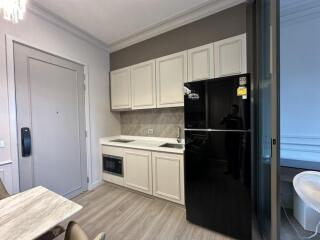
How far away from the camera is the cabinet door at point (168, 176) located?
2098mm

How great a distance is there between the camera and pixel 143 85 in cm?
270

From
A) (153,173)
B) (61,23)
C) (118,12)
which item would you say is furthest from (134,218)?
(61,23)

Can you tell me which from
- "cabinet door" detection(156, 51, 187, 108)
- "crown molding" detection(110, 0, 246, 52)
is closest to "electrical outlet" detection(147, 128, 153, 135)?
"cabinet door" detection(156, 51, 187, 108)

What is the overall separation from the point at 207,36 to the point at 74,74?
2.22m

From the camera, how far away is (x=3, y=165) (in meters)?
1.74

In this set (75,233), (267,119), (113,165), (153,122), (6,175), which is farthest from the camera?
(153,122)

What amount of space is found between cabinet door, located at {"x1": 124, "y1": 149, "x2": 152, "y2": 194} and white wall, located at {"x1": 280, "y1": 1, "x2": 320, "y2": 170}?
6.11 feet

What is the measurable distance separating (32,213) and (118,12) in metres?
2.45

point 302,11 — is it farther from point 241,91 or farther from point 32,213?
point 32,213

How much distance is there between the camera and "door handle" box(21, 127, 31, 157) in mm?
1912

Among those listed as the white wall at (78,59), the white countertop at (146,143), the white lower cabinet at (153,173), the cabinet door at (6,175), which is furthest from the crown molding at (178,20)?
the cabinet door at (6,175)

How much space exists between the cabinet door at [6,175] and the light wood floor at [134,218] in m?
0.86

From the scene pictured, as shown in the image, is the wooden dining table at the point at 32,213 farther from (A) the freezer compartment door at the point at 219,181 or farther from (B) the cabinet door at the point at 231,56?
(B) the cabinet door at the point at 231,56

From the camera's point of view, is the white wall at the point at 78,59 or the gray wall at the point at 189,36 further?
the gray wall at the point at 189,36
